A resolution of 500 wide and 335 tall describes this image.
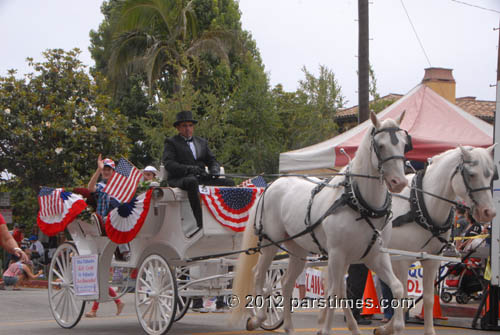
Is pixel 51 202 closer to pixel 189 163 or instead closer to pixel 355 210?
pixel 189 163

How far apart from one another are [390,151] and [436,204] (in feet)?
5.79

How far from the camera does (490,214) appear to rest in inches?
290

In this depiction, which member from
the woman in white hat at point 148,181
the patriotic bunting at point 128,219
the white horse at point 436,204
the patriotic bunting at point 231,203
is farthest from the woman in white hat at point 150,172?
the white horse at point 436,204

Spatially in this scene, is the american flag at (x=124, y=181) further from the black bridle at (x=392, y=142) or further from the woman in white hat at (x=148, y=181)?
the black bridle at (x=392, y=142)

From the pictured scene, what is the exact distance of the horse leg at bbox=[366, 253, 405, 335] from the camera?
6477 millimetres

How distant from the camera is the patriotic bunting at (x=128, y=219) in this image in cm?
849

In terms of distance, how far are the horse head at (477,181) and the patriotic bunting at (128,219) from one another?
3616mm

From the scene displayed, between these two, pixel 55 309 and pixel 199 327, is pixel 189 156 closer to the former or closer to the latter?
pixel 199 327

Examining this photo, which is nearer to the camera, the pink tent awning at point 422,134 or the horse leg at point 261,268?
the horse leg at point 261,268

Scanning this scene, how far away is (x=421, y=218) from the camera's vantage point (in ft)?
A: 26.0

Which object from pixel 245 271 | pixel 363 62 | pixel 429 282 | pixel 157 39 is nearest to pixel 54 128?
pixel 157 39

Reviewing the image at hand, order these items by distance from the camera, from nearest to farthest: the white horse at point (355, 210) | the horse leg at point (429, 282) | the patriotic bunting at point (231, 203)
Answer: the white horse at point (355, 210)
the horse leg at point (429, 282)
the patriotic bunting at point (231, 203)

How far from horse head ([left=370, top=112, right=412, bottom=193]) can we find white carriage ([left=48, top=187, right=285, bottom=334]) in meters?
2.51

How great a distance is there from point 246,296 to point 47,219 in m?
3.05
